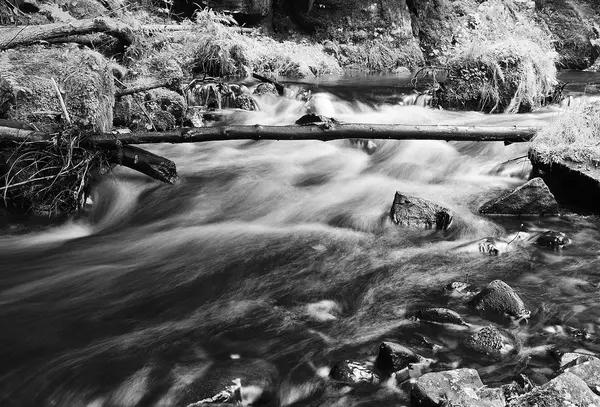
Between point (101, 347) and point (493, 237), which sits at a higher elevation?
→ point (493, 237)

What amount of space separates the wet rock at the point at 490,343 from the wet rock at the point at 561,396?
836mm

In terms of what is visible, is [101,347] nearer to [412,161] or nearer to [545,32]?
[412,161]

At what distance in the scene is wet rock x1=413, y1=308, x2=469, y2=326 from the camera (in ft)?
12.0

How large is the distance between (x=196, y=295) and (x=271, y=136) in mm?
1841

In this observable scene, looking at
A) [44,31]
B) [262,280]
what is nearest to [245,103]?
[44,31]

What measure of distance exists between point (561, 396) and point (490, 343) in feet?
3.24

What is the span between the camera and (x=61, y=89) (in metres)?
6.02

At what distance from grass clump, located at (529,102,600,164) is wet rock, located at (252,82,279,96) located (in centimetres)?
533

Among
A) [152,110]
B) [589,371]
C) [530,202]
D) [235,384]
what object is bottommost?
[235,384]

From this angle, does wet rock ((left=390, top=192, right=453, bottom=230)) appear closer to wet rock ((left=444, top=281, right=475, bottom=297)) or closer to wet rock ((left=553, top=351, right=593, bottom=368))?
wet rock ((left=444, top=281, right=475, bottom=297))

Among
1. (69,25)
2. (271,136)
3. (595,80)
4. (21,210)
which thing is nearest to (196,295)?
(271,136)

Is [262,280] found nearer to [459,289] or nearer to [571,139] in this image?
[459,289]

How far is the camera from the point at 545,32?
18250mm

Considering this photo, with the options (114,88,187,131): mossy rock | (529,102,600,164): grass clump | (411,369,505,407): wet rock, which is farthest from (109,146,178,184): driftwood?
(529,102,600,164): grass clump
